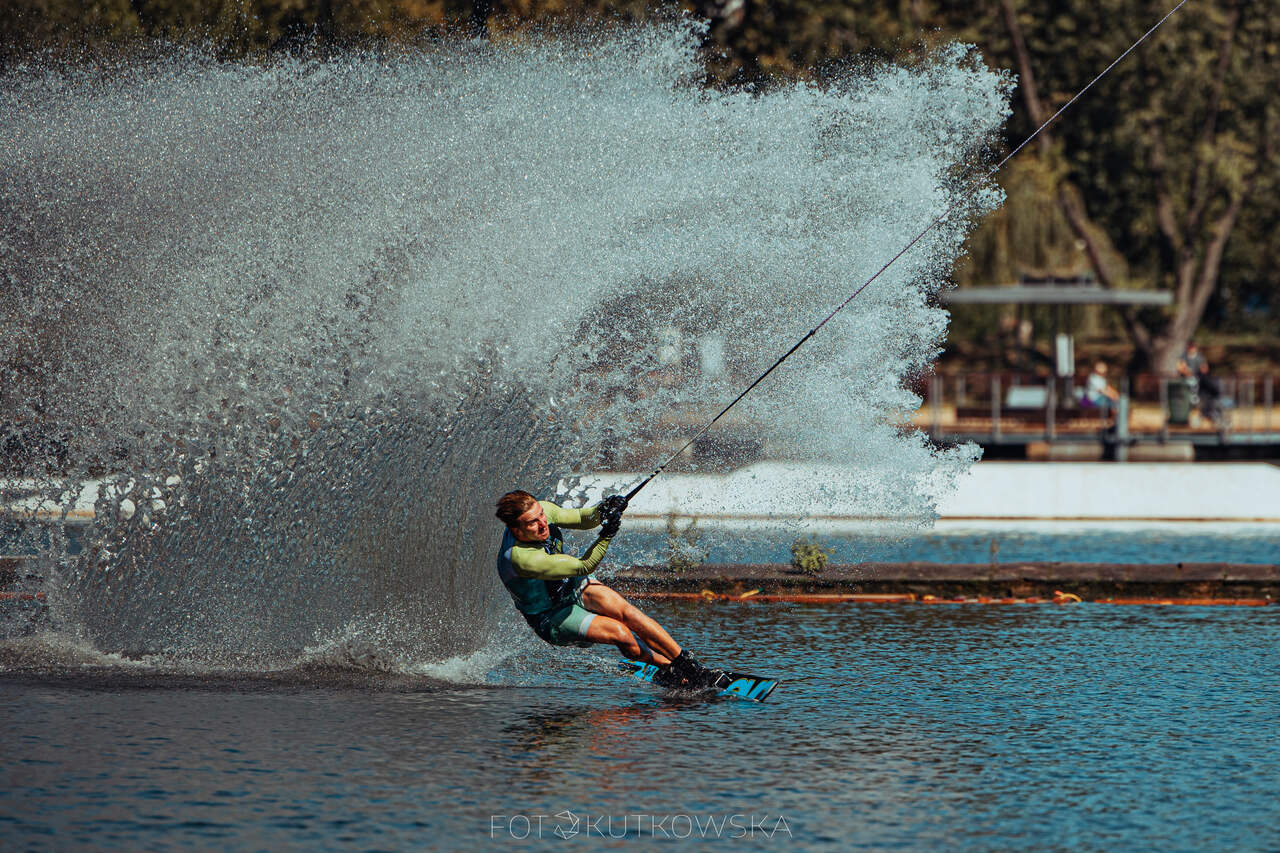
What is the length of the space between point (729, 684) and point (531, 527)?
4.19 feet

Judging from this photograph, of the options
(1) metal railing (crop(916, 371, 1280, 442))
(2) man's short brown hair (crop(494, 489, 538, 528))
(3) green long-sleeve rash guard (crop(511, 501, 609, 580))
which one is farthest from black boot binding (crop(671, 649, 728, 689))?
(1) metal railing (crop(916, 371, 1280, 442))

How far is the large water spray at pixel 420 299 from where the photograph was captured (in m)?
10.8

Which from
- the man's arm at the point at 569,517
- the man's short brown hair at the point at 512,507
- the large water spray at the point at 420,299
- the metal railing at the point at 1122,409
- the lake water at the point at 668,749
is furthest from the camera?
the metal railing at the point at 1122,409

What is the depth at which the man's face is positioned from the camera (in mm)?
9242

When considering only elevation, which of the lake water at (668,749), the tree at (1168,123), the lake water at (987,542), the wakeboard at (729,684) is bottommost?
the lake water at (668,749)

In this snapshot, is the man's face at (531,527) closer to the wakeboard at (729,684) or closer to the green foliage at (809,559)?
the wakeboard at (729,684)

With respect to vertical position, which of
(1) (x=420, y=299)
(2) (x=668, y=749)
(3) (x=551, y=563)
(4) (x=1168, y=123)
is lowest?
(2) (x=668, y=749)

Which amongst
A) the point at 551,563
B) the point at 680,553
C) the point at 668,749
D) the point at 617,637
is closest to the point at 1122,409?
the point at 680,553

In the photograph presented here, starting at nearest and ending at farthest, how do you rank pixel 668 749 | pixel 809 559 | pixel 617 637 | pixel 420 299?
pixel 668 749 < pixel 617 637 < pixel 420 299 < pixel 809 559

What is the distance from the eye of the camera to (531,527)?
926 centimetres

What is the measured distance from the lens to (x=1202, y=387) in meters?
32.1

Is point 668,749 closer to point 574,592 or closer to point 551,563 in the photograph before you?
point 551,563

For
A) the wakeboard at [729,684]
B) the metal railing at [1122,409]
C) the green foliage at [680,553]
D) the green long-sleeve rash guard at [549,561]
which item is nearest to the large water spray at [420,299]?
the green foliage at [680,553]

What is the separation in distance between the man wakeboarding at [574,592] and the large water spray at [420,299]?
129cm
